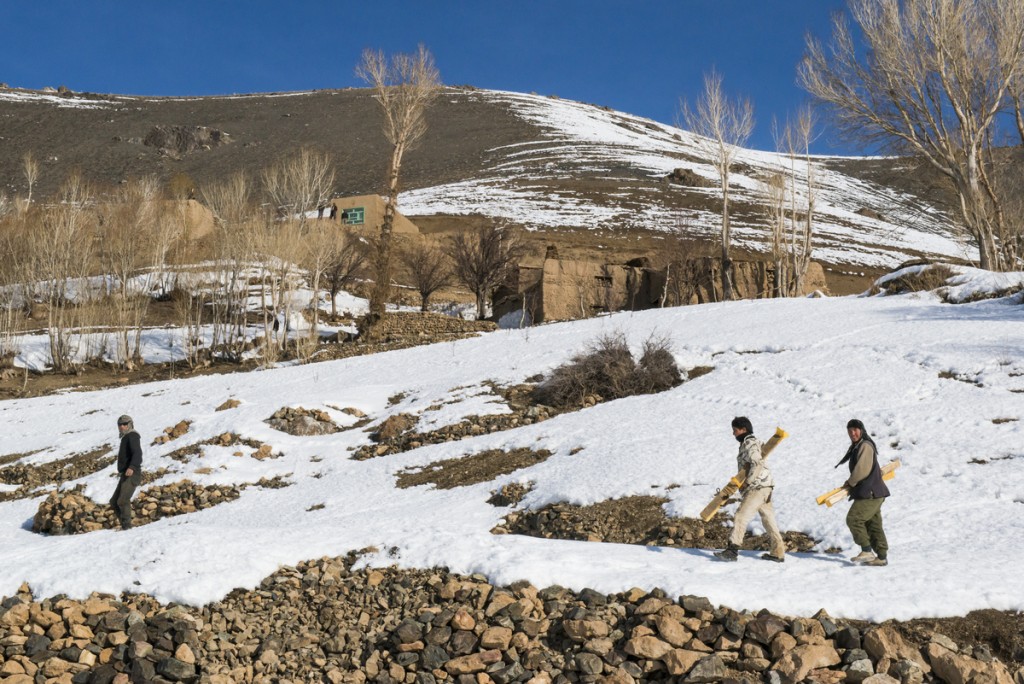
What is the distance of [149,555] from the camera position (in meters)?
8.52

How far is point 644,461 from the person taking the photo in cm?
1188

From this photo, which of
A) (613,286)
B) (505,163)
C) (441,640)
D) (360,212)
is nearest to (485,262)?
(613,286)

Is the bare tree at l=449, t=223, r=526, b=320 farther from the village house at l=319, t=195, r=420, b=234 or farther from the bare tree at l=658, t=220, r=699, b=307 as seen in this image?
the village house at l=319, t=195, r=420, b=234

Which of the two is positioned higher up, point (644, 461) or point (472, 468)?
point (644, 461)

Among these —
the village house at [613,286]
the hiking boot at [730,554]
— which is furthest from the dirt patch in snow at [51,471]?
the village house at [613,286]

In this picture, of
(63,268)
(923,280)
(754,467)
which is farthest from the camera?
(63,268)

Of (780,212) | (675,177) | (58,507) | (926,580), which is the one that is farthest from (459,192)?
(926,580)

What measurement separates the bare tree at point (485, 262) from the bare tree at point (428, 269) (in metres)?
2.54

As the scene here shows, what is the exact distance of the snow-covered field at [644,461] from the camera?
25.6ft

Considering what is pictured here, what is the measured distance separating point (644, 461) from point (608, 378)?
5.27 meters

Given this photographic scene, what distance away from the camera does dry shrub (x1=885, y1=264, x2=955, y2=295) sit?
78.9ft

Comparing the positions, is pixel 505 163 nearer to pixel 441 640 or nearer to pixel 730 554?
pixel 730 554

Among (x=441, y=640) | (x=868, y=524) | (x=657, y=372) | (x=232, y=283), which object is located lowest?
(x=441, y=640)

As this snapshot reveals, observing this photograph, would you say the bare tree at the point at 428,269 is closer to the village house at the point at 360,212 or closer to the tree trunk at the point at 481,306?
the tree trunk at the point at 481,306
